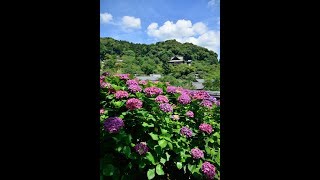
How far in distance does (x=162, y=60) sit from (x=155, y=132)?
39.9 metres

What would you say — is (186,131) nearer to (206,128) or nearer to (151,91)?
(206,128)

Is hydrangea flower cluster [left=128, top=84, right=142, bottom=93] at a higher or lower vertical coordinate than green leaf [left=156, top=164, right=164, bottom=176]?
higher

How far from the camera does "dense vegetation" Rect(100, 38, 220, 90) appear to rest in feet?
101

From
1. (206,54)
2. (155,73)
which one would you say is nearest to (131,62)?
(155,73)

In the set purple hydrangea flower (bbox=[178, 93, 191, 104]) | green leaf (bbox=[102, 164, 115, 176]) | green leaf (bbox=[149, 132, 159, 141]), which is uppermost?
purple hydrangea flower (bbox=[178, 93, 191, 104])

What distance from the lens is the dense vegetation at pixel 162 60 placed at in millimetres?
30672

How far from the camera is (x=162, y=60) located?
42.0 meters

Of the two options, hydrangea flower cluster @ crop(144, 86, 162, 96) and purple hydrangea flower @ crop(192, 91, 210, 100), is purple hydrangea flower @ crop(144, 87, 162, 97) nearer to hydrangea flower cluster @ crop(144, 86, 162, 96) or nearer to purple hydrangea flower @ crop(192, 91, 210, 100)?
hydrangea flower cluster @ crop(144, 86, 162, 96)

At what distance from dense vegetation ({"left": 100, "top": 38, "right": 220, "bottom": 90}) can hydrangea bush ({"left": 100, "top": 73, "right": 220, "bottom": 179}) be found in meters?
24.9

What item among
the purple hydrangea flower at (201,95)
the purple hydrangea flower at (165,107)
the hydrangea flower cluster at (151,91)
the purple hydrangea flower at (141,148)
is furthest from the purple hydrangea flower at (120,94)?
the purple hydrangea flower at (201,95)

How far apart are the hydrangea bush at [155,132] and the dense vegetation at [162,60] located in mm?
24903

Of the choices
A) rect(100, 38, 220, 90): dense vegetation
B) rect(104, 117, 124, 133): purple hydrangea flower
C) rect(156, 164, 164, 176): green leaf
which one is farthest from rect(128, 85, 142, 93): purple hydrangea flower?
rect(100, 38, 220, 90): dense vegetation

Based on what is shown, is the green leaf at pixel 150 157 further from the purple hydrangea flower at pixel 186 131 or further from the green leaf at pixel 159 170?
the purple hydrangea flower at pixel 186 131
